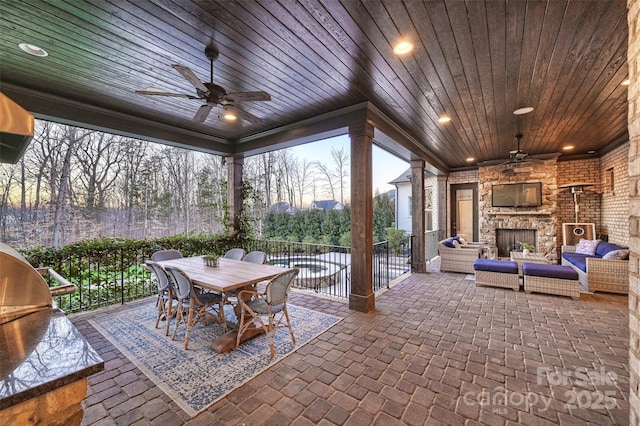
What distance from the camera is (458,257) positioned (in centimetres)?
627

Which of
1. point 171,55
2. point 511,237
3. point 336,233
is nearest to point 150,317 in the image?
point 171,55

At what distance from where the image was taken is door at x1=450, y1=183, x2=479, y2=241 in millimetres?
8664

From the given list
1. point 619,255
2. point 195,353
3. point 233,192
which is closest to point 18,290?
point 195,353

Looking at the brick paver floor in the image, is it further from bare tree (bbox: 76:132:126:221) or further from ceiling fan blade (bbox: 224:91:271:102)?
bare tree (bbox: 76:132:126:221)

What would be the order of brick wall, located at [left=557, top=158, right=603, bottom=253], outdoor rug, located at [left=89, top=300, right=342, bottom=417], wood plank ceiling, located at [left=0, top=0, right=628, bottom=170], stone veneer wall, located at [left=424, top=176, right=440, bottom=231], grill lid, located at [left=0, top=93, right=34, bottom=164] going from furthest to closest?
stone veneer wall, located at [left=424, top=176, right=440, bottom=231]
brick wall, located at [left=557, top=158, right=603, bottom=253]
outdoor rug, located at [left=89, top=300, right=342, bottom=417]
wood plank ceiling, located at [left=0, top=0, right=628, bottom=170]
grill lid, located at [left=0, top=93, right=34, bottom=164]

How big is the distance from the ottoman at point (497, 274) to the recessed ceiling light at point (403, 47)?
437cm

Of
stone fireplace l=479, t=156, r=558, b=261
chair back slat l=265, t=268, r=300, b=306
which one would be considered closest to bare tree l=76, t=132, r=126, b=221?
chair back slat l=265, t=268, r=300, b=306

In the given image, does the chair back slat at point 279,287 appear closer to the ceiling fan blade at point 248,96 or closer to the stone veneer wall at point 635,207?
the ceiling fan blade at point 248,96

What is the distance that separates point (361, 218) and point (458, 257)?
12.5ft

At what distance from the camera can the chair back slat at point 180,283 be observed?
281 centimetres

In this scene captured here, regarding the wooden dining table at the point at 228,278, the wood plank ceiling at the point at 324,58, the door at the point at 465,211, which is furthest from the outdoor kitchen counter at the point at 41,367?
the door at the point at 465,211

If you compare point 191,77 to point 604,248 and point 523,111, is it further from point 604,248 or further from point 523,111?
point 604,248

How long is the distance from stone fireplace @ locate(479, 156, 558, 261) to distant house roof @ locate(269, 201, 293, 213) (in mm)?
7245

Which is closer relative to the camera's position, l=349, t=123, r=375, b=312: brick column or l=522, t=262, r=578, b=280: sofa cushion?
l=349, t=123, r=375, b=312: brick column
